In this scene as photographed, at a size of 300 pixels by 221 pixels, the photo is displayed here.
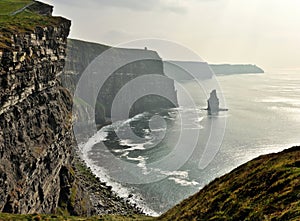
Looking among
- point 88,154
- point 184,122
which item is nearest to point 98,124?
point 184,122

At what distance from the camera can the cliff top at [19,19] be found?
45200 mm

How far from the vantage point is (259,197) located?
64.5 feet

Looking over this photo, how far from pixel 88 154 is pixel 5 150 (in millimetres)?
77781

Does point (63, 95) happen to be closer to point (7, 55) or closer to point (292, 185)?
point (7, 55)

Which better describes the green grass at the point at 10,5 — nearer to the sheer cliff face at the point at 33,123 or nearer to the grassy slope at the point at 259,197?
the sheer cliff face at the point at 33,123

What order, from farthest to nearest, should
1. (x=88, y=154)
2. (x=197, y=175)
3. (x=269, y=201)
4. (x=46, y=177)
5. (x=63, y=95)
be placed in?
(x=88, y=154) < (x=197, y=175) < (x=63, y=95) < (x=46, y=177) < (x=269, y=201)

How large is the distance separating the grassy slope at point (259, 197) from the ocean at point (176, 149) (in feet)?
165

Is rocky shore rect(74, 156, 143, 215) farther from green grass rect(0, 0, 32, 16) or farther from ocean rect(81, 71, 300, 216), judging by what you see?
green grass rect(0, 0, 32, 16)

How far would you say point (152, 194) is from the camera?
269 ft

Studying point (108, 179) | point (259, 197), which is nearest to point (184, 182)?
point (108, 179)

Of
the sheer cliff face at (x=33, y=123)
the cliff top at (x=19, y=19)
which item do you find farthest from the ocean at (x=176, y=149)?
the cliff top at (x=19, y=19)

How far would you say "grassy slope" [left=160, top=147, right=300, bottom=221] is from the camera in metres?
16.7

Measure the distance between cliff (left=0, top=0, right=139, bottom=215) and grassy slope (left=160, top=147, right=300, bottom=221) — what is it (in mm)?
27316

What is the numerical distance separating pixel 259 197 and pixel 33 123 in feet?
134
